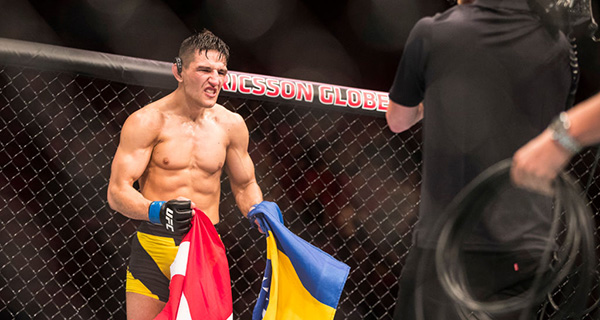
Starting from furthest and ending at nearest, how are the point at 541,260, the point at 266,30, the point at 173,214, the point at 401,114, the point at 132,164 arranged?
the point at 266,30, the point at 132,164, the point at 173,214, the point at 401,114, the point at 541,260

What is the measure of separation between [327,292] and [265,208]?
0.39 metres

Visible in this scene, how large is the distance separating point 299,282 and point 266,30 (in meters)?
2.04

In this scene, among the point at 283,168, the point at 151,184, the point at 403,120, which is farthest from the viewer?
the point at 283,168

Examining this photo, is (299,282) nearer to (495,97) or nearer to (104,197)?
(495,97)

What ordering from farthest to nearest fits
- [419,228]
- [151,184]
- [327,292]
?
[151,184] < [327,292] < [419,228]

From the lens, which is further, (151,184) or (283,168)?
(283,168)

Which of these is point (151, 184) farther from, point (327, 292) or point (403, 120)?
point (403, 120)

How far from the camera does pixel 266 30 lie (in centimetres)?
370

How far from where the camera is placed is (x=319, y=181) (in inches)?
146

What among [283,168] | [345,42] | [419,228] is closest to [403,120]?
[419,228]

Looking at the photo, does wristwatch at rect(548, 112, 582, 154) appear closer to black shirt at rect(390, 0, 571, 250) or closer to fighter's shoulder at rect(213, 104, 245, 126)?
black shirt at rect(390, 0, 571, 250)

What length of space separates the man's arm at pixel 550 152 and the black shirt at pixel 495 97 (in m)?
0.30

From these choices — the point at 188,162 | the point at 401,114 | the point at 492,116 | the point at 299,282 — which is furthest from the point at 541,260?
the point at 188,162

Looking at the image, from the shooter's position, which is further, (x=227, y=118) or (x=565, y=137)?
(x=227, y=118)
